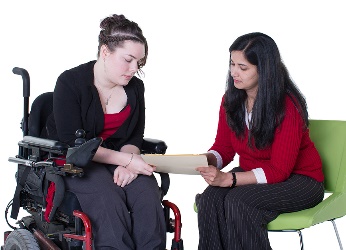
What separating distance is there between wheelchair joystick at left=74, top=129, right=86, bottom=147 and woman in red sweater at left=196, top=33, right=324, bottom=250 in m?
0.51

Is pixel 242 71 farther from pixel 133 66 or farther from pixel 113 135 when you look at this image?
pixel 113 135

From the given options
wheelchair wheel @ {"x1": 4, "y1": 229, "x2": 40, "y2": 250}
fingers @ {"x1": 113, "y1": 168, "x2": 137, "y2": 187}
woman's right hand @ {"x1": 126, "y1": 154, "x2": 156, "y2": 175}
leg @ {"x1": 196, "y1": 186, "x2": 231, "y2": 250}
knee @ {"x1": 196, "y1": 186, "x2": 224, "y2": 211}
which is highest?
woman's right hand @ {"x1": 126, "y1": 154, "x2": 156, "y2": 175}

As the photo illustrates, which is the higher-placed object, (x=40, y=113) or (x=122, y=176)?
(x=40, y=113)

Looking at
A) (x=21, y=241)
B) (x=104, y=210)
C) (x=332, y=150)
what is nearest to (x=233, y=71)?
(x=332, y=150)

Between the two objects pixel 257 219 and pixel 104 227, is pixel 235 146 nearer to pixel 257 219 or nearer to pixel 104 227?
pixel 257 219

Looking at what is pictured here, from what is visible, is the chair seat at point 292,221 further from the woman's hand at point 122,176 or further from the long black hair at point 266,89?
the woman's hand at point 122,176

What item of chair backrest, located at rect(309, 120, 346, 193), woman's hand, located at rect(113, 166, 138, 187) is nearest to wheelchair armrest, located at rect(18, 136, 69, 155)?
woman's hand, located at rect(113, 166, 138, 187)

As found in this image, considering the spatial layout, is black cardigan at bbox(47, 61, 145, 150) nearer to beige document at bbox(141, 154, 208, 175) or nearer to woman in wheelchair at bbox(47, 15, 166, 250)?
woman in wheelchair at bbox(47, 15, 166, 250)

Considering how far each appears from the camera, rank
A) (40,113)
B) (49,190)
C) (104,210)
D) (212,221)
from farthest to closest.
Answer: (40,113) < (212,221) < (49,190) < (104,210)

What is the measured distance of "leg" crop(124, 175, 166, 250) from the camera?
2.87 meters

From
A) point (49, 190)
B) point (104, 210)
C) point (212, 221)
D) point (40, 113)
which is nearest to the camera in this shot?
point (104, 210)

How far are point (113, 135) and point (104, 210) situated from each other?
42cm

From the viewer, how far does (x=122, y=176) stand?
294 cm

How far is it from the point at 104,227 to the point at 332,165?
1135 mm
